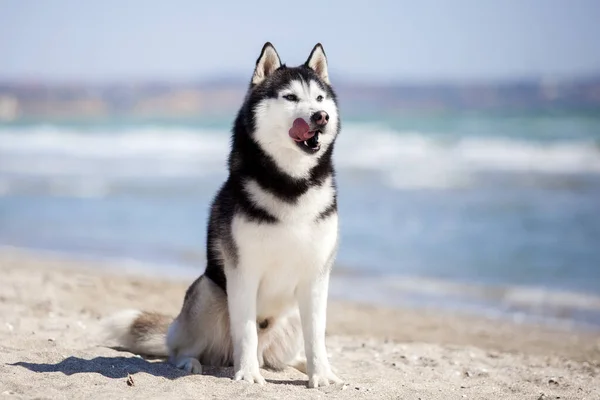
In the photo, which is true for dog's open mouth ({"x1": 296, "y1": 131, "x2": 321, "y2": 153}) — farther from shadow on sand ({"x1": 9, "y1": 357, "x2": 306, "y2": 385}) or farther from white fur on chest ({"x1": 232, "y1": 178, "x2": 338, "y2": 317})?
shadow on sand ({"x1": 9, "y1": 357, "x2": 306, "y2": 385})

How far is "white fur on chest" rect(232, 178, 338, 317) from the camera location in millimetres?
4355

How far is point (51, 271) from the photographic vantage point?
8.92 m

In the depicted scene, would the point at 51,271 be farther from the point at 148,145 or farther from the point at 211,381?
the point at 148,145

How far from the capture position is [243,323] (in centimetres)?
455

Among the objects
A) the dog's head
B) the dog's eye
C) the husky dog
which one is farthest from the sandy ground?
the dog's eye

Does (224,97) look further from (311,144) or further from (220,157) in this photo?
(311,144)

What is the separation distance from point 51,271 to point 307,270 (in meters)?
5.25

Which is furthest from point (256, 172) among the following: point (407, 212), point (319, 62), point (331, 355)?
point (407, 212)

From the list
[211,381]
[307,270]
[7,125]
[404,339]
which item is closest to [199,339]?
[211,381]

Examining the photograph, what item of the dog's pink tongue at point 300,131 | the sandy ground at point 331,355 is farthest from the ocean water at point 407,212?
the dog's pink tongue at point 300,131

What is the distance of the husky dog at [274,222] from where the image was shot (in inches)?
173

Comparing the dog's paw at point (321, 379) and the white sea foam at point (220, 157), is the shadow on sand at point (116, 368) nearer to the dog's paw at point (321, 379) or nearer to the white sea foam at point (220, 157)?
the dog's paw at point (321, 379)

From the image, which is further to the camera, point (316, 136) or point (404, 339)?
point (404, 339)

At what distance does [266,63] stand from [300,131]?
612mm
